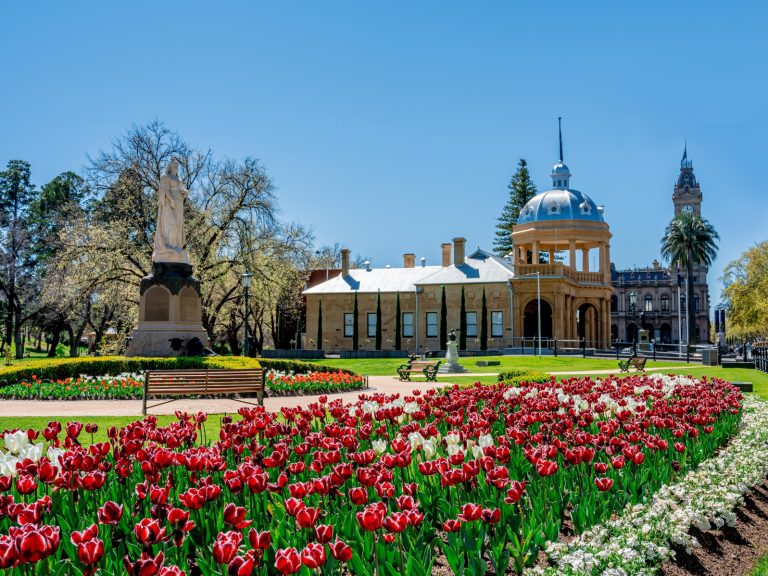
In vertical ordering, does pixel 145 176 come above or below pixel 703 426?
above

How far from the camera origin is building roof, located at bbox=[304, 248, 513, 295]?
181ft

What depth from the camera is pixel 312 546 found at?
352 cm

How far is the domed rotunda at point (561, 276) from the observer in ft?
169

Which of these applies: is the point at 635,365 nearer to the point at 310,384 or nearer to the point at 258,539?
the point at 310,384

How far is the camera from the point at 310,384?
1950 centimetres

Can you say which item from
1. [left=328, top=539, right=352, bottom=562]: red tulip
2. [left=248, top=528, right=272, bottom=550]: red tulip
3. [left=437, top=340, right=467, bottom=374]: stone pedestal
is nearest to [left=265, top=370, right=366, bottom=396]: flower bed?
[left=437, top=340, right=467, bottom=374]: stone pedestal

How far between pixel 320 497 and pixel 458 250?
2040 inches

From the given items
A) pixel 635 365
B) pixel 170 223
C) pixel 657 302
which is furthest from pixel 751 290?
pixel 657 302

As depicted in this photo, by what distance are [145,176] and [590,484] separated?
3535 cm

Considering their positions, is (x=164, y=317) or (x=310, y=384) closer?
(x=310, y=384)

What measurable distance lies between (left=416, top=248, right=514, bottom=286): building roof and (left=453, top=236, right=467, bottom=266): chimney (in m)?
0.38

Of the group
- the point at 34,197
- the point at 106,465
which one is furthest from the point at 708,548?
the point at 34,197

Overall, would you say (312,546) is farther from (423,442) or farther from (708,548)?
(708,548)

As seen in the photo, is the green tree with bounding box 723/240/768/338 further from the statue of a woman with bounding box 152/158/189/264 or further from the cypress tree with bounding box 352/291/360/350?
the statue of a woman with bounding box 152/158/189/264
